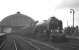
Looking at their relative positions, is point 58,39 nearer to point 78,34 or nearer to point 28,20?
point 78,34

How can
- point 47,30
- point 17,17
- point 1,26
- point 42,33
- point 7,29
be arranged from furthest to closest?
point 17,17
point 7,29
point 1,26
point 42,33
point 47,30

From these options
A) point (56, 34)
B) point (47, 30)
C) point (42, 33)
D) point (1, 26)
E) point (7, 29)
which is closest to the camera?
point (56, 34)

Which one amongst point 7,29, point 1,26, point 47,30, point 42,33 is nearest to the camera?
point 47,30

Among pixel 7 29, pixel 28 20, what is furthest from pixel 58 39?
pixel 28 20

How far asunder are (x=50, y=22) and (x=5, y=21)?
12653cm

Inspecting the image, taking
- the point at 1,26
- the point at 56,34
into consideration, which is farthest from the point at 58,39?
the point at 1,26

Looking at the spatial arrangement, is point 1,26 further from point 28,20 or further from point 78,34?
point 78,34

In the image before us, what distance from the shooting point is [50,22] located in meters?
35.1

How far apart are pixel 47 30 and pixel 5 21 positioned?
12694 centimetres

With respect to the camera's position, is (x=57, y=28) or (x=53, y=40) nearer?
(x=53, y=40)

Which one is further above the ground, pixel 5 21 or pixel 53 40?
pixel 5 21

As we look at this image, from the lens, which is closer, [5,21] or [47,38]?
[47,38]

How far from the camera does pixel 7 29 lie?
149 meters

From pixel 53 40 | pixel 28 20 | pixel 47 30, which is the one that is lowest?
pixel 53 40
